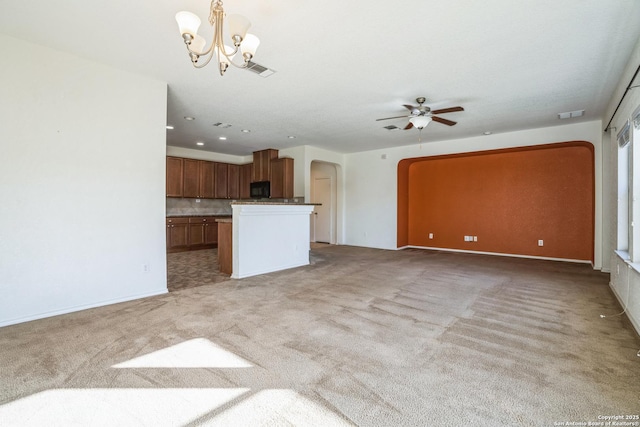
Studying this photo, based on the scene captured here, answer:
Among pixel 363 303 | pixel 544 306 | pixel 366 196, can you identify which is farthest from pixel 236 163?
pixel 544 306

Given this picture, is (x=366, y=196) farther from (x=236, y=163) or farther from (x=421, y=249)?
(x=236, y=163)

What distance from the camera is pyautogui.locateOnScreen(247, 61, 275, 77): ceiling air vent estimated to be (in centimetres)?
328

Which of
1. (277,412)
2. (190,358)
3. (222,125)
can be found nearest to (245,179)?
(222,125)

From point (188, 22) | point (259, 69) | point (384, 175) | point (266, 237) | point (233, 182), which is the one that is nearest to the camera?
point (188, 22)

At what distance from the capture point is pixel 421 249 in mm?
7914

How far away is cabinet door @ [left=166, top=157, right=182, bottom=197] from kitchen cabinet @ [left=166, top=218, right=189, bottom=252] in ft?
2.18

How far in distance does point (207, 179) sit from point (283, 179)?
222 cm

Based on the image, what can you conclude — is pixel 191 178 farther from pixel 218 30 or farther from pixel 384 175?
pixel 218 30

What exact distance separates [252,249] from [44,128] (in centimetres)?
292

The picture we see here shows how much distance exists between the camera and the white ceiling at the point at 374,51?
238cm

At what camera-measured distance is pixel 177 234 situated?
749 cm

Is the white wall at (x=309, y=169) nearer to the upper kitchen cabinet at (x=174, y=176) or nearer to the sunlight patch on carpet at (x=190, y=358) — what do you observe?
the upper kitchen cabinet at (x=174, y=176)

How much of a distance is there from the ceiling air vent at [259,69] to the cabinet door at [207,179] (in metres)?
5.15

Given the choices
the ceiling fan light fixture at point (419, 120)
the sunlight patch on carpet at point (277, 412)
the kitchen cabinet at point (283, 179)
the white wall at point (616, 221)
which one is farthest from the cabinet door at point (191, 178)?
the white wall at point (616, 221)
